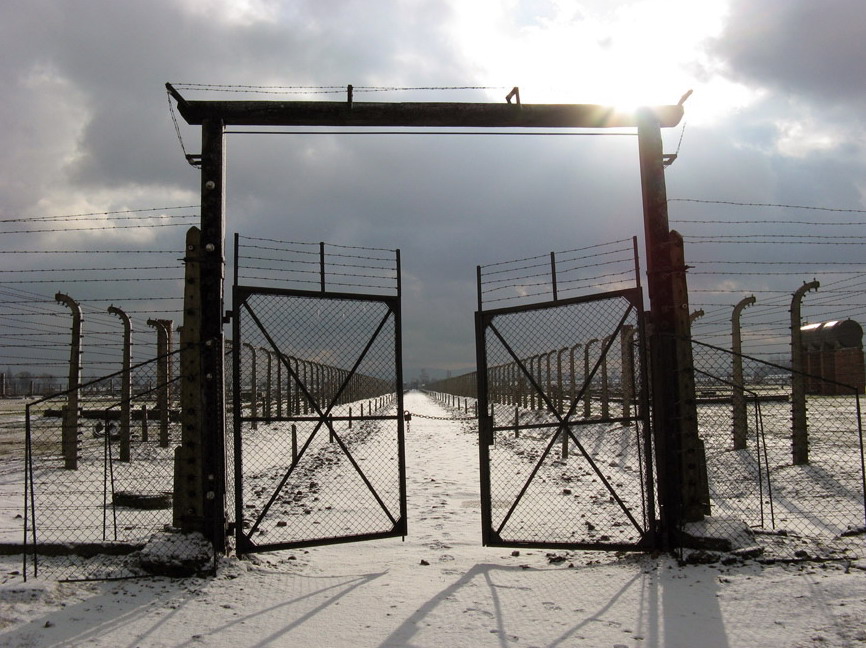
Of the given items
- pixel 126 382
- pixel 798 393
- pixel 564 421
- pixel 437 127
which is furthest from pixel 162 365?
pixel 798 393

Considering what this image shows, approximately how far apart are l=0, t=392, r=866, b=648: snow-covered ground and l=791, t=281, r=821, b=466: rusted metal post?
4.59m

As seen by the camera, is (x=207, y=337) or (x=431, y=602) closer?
(x=431, y=602)

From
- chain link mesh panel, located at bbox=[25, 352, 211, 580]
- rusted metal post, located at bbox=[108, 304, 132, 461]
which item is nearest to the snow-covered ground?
chain link mesh panel, located at bbox=[25, 352, 211, 580]

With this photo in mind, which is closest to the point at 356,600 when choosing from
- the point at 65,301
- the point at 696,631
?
the point at 696,631

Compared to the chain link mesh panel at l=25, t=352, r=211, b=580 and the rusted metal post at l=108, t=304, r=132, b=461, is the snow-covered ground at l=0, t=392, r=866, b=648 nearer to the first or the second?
the chain link mesh panel at l=25, t=352, r=211, b=580

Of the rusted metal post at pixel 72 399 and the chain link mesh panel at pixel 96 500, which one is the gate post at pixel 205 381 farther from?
the rusted metal post at pixel 72 399

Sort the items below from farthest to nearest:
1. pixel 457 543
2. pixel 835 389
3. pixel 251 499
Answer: pixel 835 389, pixel 251 499, pixel 457 543

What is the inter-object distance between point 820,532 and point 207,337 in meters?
6.05

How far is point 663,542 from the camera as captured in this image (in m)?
5.92

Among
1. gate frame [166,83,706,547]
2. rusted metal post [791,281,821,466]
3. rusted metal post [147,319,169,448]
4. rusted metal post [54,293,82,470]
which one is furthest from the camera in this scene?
rusted metal post [147,319,169,448]

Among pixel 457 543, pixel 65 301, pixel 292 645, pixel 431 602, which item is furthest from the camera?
pixel 65 301

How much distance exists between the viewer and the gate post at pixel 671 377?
5.99m

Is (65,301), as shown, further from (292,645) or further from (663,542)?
(663,542)

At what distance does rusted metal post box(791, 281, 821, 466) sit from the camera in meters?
9.23
